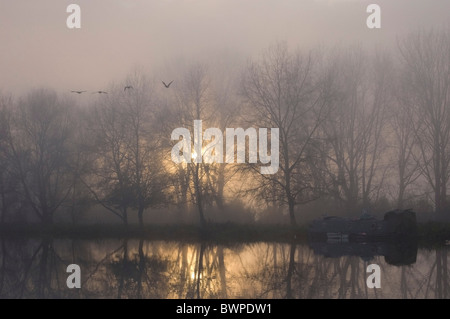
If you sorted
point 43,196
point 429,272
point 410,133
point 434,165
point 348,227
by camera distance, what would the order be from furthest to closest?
1. point 43,196
2. point 410,133
3. point 434,165
4. point 348,227
5. point 429,272

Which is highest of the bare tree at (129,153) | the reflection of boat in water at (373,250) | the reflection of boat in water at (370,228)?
the bare tree at (129,153)

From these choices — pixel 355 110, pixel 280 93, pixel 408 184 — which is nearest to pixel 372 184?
pixel 408 184

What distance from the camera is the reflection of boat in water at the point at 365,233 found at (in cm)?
2761

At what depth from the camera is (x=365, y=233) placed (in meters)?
29.0

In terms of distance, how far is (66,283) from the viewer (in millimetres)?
18062

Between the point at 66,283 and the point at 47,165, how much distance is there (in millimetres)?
30304

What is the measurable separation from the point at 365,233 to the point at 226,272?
11839 millimetres

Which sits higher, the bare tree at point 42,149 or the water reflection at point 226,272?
the bare tree at point 42,149

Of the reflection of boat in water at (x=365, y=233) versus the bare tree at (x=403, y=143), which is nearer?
the reflection of boat in water at (x=365, y=233)

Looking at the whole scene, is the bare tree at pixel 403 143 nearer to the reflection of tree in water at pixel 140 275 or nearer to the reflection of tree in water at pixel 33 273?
the reflection of tree in water at pixel 140 275

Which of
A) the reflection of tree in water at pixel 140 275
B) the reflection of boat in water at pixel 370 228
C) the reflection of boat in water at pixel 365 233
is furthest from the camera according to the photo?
the reflection of boat in water at pixel 370 228

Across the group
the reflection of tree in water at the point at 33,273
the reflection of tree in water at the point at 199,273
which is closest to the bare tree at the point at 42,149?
the reflection of tree in water at the point at 33,273

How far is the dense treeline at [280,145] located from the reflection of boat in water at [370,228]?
4790 millimetres
